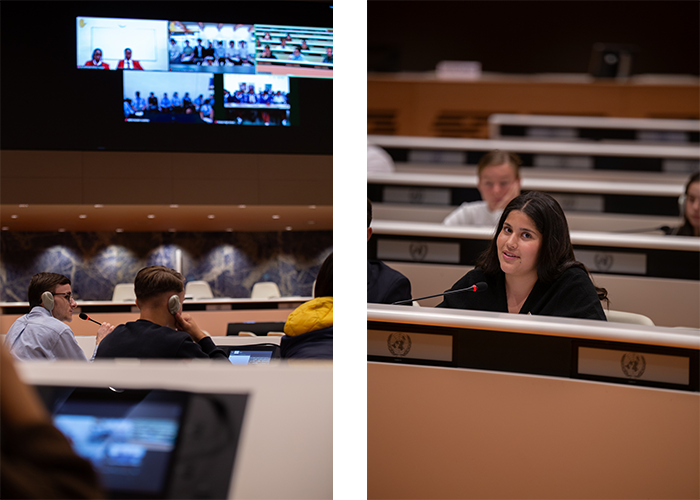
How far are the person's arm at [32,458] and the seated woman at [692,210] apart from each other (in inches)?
82.8

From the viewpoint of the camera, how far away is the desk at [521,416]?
1036 millimetres

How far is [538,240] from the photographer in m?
1.31

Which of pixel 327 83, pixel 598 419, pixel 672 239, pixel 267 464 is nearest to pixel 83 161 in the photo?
pixel 327 83

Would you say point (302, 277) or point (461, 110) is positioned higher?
point (461, 110)

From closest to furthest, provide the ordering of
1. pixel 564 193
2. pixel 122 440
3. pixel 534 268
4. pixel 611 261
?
pixel 122 440, pixel 534 268, pixel 611 261, pixel 564 193

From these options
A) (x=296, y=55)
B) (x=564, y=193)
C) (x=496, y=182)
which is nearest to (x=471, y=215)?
(x=496, y=182)

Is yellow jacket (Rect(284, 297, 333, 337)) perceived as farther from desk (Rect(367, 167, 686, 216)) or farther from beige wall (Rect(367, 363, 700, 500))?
desk (Rect(367, 167, 686, 216))

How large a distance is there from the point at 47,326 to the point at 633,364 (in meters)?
1.21

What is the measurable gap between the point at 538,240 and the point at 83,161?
112 centimetres

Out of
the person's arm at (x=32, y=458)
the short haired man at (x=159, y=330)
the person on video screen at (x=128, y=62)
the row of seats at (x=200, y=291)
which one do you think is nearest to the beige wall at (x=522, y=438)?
the row of seats at (x=200, y=291)

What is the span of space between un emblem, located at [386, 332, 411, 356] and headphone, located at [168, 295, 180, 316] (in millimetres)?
504

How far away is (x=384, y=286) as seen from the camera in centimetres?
136

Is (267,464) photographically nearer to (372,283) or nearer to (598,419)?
→ (372,283)

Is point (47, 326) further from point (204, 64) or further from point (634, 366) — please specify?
point (634, 366)
